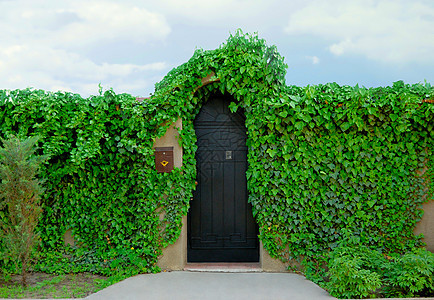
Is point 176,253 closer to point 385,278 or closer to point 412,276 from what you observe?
point 385,278

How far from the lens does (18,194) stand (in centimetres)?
454

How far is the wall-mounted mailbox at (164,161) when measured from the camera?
5.32 m

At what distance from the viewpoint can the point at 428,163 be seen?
5320 mm

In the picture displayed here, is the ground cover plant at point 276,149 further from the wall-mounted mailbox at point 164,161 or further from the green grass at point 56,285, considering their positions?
the green grass at point 56,285

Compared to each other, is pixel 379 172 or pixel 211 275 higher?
pixel 379 172

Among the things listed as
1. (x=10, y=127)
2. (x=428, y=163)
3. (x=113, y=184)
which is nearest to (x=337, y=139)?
(x=428, y=163)

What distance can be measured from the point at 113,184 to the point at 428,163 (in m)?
4.88

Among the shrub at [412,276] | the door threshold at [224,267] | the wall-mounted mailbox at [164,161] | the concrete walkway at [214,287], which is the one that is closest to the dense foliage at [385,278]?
the shrub at [412,276]

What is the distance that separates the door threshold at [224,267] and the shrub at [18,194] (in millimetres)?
2309

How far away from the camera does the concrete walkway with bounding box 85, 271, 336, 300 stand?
169 inches

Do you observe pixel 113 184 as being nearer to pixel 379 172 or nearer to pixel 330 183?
pixel 330 183

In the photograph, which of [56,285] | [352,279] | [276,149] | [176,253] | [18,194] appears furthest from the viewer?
[176,253]

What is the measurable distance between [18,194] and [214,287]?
2.84m

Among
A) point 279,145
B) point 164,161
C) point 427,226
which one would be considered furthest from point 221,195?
point 427,226
